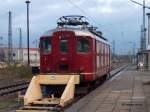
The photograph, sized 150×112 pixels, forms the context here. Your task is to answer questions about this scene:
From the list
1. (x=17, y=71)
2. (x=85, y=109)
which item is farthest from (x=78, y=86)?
(x=17, y=71)

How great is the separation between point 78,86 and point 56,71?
1.47 metres

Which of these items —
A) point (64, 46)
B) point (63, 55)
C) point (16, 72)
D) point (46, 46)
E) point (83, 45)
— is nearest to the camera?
point (63, 55)

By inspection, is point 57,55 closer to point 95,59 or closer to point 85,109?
point 95,59

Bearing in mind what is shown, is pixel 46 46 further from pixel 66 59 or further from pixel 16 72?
pixel 16 72

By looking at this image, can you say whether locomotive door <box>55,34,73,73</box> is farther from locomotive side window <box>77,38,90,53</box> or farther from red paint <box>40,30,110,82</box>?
locomotive side window <box>77,38,90,53</box>

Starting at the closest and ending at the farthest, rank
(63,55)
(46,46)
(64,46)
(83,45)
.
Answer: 1. (63,55)
2. (64,46)
3. (46,46)
4. (83,45)

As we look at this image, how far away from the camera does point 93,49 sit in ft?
81.9

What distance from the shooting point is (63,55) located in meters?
24.2

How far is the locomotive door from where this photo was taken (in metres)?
Answer: 24.2

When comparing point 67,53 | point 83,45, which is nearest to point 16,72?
point 83,45

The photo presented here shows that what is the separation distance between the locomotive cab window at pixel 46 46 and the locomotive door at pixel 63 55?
0.43 meters

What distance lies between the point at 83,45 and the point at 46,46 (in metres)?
1.73

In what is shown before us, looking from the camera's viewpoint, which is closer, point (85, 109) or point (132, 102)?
point (85, 109)

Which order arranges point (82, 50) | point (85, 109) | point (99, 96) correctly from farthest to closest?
point (82, 50), point (99, 96), point (85, 109)
